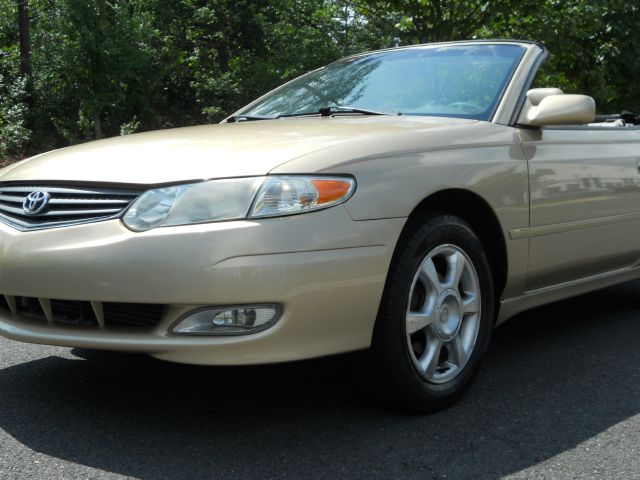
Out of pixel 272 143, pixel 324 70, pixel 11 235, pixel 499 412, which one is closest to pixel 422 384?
pixel 499 412

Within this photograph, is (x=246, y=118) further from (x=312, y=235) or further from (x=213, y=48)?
(x=213, y=48)

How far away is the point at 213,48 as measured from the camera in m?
33.3

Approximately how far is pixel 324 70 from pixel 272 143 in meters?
1.86

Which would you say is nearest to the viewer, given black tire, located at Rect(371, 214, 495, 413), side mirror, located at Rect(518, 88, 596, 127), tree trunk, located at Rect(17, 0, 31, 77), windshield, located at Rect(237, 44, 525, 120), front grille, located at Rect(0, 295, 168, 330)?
front grille, located at Rect(0, 295, 168, 330)

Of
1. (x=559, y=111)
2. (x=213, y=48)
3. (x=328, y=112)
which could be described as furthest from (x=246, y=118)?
(x=213, y=48)

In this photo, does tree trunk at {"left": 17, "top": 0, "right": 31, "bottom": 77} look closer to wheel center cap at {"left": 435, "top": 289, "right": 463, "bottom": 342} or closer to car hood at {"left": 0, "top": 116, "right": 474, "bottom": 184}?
car hood at {"left": 0, "top": 116, "right": 474, "bottom": 184}

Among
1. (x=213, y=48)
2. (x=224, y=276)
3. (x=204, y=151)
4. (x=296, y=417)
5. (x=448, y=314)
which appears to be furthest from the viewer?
(x=213, y=48)

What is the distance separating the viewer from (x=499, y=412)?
3299 millimetres

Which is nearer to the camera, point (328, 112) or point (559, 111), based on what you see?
point (559, 111)

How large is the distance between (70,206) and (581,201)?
7.63 ft

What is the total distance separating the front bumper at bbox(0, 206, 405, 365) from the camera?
271 centimetres

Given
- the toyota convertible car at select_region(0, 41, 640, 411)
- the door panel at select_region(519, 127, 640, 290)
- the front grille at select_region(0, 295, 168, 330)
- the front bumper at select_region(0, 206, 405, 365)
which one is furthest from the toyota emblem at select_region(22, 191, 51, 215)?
the door panel at select_region(519, 127, 640, 290)

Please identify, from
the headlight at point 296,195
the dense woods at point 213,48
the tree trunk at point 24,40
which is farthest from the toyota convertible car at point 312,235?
the tree trunk at point 24,40

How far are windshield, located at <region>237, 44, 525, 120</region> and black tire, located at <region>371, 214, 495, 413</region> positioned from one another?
2.32 ft
